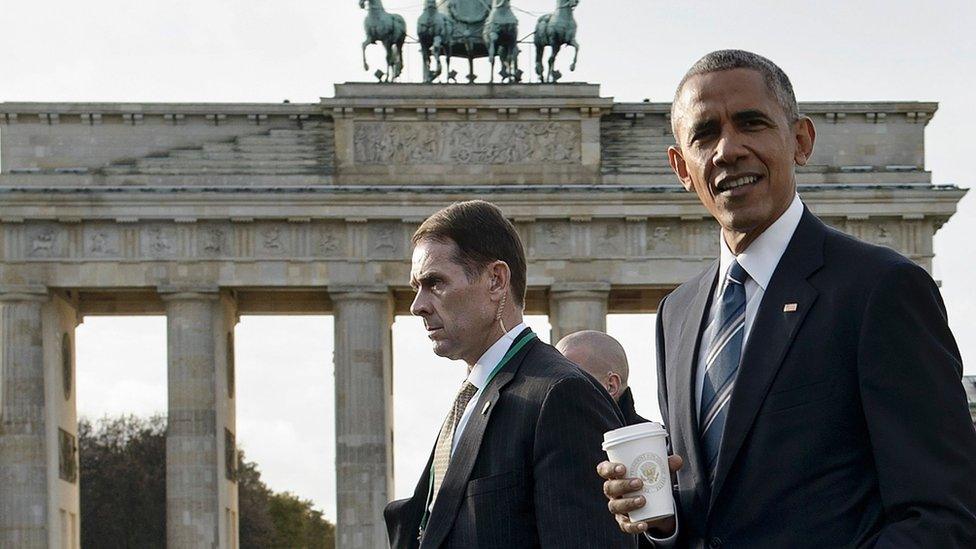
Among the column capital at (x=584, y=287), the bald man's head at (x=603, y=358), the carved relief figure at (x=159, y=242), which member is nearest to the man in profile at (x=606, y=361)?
the bald man's head at (x=603, y=358)

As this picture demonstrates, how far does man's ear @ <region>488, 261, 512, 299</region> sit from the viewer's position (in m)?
7.27

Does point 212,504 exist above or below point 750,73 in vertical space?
above

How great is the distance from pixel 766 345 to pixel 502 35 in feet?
166

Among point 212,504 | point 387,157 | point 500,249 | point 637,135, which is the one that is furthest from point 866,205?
point 500,249

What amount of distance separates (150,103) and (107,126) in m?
1.35

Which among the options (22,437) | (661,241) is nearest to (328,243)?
(661,241)

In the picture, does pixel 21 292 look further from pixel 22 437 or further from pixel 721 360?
pixel 721 360

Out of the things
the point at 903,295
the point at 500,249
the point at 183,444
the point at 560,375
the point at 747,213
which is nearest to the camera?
the point at 903,295

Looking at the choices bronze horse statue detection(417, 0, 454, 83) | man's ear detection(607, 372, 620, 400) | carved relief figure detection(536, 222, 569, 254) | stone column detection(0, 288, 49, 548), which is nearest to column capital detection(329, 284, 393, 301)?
carved relief figure detection(536, 222, 569, 254)

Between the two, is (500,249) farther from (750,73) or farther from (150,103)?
(150,103)

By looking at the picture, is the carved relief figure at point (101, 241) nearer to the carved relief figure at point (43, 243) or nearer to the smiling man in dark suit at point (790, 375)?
the carved relief figure at point (43, 243)

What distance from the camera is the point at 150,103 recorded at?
55938 mm

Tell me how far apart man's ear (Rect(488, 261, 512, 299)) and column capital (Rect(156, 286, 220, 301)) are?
4764 cm

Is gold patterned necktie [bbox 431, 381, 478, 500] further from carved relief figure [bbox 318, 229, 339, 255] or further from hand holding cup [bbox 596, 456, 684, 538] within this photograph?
carved relief figure [bbox 318, 229, 339, 255]
